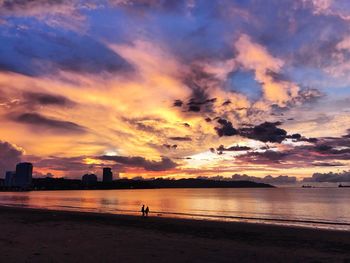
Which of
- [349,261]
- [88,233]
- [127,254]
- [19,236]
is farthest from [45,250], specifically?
[349,261]

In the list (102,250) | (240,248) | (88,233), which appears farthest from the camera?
(88,233)

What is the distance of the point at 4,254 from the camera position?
53.3 feet

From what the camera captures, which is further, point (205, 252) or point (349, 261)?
point (205, 252)

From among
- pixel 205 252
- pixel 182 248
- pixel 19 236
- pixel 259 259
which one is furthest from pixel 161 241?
pixel 19 236

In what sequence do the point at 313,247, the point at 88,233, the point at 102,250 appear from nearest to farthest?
the point at 102,250, the point at 313,247, the point at 88,233

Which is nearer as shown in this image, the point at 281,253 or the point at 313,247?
the point at 281,253

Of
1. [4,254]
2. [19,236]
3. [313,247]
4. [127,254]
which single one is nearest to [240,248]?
Result: [313,247]

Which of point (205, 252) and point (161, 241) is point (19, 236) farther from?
point (205, 252)

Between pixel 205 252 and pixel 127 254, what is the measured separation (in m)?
3.96

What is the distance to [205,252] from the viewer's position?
18.2 m

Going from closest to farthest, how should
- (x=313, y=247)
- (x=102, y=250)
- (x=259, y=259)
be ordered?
(x=259, y=259) < (x=102, y=250) < (x=313, y=247)

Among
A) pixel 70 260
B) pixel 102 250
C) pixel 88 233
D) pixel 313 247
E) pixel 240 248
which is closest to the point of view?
pixel 70 260

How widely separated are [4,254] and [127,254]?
5492 mm

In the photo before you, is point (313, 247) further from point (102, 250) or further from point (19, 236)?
point (19, 236)
